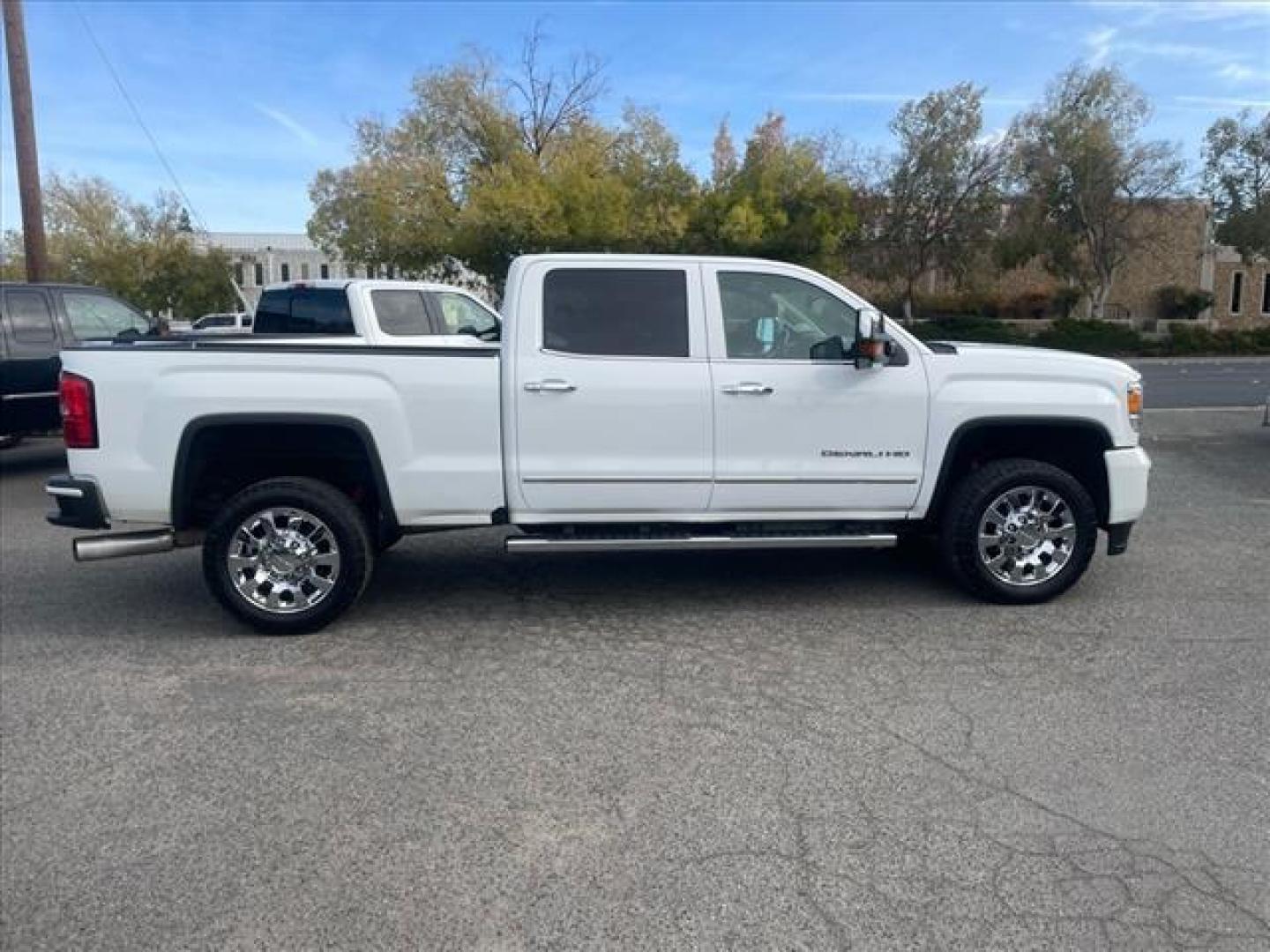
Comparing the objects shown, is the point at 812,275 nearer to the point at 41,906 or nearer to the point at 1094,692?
the point at 1094,692

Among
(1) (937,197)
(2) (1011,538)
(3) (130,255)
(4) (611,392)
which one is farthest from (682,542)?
(3) (130,255)

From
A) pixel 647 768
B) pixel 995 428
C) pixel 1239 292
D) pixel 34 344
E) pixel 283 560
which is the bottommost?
pixel 647 768

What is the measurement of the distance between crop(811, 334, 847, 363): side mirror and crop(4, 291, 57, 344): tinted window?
8710 mm

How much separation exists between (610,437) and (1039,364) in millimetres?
2596

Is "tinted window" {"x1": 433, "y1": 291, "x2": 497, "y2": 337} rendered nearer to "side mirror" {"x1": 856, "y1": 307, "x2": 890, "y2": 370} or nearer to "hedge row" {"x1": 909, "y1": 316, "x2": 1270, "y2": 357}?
"side mirror" {"x1": 856, "y1": 307, "x2": 890, "y2": 370}

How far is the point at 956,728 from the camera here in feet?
13.0

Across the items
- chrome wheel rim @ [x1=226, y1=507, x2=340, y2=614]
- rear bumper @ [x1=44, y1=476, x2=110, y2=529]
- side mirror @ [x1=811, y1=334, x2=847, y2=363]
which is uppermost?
side mirror @ [x1=811, y1=334, x2=847, y2=363]

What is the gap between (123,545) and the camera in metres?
5.09

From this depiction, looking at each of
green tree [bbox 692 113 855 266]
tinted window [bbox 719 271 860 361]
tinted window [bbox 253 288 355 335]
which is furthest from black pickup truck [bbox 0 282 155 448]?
green tree [bbox 692 113 855 266]

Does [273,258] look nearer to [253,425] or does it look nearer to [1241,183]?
[1241,183]

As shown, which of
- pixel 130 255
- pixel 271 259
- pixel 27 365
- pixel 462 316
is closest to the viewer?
pixel 27 365

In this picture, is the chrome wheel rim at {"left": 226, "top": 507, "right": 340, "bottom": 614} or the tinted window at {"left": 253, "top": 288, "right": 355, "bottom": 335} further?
the tinted window at {"left": 253, "top": 288, "right": 355, "bottom": 335}

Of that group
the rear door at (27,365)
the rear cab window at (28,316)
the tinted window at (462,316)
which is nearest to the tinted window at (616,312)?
the tinted window at (462,316)

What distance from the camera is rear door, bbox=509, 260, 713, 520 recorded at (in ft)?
17.0
